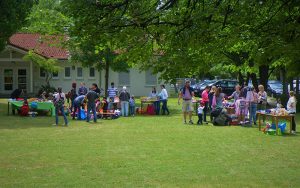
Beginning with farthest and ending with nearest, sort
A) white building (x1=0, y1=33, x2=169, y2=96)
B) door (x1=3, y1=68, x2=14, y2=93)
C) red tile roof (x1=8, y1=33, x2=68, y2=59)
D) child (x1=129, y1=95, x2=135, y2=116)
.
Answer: red tile roof (x1=8, y1=33, x2=68, y2=59), door (x1=3, y1=68, x2=14, y2=93), white building (x1=0, y1=33, x2=169, y2=96), child (x1=129, y1=95, x2=135, y2=116)

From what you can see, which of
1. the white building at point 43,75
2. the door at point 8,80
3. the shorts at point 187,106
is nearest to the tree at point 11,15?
the white building at point 43,75

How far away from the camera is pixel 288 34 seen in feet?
23.3

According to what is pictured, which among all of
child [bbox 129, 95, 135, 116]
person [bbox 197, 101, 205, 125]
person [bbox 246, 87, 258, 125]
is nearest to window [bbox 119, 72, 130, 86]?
child [bbox 129, 95, 135, 116]

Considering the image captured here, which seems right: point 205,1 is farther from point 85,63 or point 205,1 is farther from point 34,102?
point 85,63

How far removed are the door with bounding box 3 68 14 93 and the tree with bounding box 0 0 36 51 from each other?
13895mm

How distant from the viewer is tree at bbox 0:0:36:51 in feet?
87.3

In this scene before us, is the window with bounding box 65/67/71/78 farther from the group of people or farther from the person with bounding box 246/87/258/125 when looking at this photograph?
the person with bounding box 246/87/258/125

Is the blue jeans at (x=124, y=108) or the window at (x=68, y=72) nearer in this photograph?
the blue jeans at (x=124, y=108)

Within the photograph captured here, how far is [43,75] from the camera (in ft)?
143

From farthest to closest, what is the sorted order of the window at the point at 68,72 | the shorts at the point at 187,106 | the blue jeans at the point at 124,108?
1. the window at the point at 68,72
2. the blue jeans at the point at 124,108
3. the shorts at the point at 187,106

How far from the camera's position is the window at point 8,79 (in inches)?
1658

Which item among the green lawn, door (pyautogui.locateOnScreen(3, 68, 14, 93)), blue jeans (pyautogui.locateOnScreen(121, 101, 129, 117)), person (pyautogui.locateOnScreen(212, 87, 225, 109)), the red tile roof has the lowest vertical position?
the green lawn

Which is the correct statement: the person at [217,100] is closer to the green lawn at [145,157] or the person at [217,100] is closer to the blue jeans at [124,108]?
the green lawn at [145,157]

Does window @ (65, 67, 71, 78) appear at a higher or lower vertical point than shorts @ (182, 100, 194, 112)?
higher
